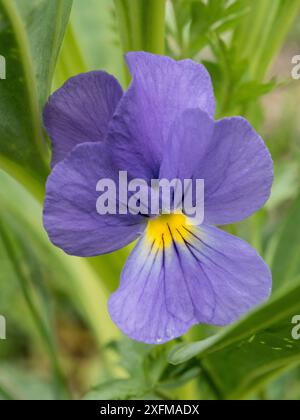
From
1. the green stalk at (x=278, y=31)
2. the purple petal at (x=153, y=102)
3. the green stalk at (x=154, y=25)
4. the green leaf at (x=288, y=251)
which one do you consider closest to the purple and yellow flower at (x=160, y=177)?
the purple petal at (x=153, y=102)

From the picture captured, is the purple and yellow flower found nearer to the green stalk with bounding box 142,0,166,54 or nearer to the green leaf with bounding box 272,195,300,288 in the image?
the green stalk with bounding box 142,0,166,54

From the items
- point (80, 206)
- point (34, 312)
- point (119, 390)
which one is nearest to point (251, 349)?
point (119, 390)

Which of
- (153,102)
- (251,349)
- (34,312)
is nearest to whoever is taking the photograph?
(153,102)

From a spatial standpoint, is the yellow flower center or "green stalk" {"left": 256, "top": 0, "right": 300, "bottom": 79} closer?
the yellow flower center

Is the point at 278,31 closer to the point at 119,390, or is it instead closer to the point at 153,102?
the point at 153,102

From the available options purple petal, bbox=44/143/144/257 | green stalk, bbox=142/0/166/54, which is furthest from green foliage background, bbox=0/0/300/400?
purple petal, bbox=44/143/144/257

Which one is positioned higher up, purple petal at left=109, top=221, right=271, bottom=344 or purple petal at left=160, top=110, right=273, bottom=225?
purple petal at left=160, top=110, right=273, bottom=225
